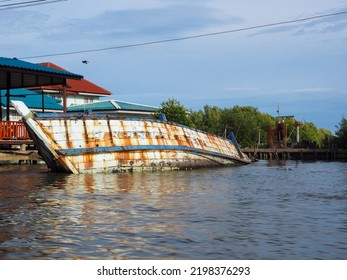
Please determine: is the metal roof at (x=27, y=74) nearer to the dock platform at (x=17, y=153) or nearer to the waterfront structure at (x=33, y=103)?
the dock platform at (x=17, y=153)

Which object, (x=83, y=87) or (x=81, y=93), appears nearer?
(x=81, y=93)

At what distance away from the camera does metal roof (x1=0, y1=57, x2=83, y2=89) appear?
27.9 metres

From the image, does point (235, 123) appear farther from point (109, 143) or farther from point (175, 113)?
point (109, 143)

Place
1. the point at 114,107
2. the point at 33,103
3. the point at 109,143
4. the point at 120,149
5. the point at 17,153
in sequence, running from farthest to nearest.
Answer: the point at 114,107 < the point at 33,103 < the point at 17,153 < the point at 120,149 < the point at 109,143

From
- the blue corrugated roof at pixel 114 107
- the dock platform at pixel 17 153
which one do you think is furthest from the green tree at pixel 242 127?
the dock platform at pixel 17 153

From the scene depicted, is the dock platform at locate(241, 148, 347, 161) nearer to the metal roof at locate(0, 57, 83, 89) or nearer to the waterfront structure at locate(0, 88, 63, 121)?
the waterfront structure at locate(0, 88, 63, 121)

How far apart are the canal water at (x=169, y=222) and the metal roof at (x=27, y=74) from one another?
39.0 feet

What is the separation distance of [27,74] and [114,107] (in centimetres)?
1964

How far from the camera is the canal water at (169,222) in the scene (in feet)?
26.8

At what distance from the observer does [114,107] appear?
5128 cm

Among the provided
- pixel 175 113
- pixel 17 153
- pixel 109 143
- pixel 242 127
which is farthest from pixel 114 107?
pixel 109 143

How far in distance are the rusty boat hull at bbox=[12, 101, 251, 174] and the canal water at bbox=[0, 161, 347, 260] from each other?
4842 millimetres
